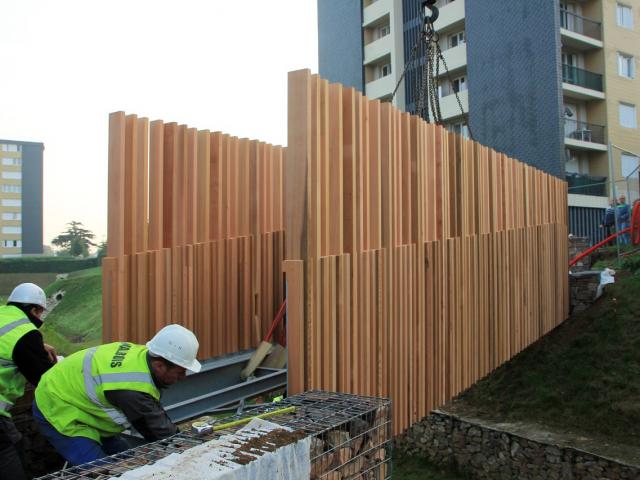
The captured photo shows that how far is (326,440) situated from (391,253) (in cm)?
212

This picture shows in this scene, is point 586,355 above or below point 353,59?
below

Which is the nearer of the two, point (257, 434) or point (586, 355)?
point (257, 434)

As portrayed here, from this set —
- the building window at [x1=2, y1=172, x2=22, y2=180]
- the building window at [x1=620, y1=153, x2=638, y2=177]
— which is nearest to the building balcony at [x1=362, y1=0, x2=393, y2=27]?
the building window at [x1=620, y1=153, x2=638, y2=177]

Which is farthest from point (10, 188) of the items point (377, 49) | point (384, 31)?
point (384, 31)

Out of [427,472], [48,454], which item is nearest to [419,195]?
[48,454]

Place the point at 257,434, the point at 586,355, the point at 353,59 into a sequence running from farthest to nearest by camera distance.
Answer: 1. the point at 353,59
2. the point at 586,355
3. the point at 257,434

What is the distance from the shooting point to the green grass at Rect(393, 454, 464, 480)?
1016 cm

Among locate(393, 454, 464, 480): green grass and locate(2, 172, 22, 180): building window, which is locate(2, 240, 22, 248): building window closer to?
locate(2, 172, 22, 180): building window

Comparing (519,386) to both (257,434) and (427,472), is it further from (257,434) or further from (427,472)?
(257,434)

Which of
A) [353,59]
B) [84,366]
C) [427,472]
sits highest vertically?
[353,59]

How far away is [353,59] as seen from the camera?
28000 millimetres

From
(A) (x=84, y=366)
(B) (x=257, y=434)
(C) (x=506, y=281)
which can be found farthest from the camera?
(C) (x=506, y=281)

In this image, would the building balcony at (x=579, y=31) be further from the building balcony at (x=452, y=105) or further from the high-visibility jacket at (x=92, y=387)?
the high-visibility jacket at (x=92, y=387)

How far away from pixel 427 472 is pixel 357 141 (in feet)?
26.7
